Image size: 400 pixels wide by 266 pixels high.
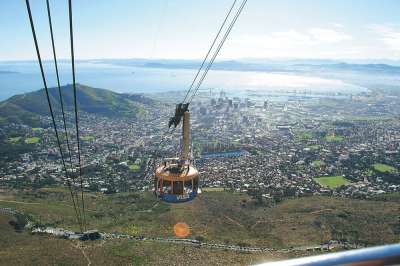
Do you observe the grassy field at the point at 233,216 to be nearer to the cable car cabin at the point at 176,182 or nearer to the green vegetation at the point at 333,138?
the cable car cabin at the point at 176,182

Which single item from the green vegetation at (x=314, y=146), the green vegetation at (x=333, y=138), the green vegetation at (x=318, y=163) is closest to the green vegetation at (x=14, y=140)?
the green vegetation at (x=318, y=163)

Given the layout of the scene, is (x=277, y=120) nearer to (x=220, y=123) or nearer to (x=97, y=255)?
(x=220, y=123)

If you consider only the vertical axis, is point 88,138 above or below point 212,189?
below

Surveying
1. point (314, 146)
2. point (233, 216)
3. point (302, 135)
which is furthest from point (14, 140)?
point (302, 135)

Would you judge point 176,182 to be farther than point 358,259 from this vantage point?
Yes

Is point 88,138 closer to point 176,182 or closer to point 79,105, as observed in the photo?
point 79,105

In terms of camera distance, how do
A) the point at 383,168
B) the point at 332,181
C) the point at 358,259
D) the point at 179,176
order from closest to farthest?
the point at 358,259
the point at 179,176
the point at 332,181
the point at 383,168

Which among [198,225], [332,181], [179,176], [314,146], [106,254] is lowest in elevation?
[314,146]
